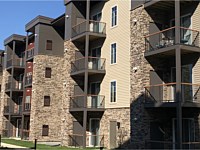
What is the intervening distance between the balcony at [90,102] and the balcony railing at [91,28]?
6.46 meters

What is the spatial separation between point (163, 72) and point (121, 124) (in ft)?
18.8

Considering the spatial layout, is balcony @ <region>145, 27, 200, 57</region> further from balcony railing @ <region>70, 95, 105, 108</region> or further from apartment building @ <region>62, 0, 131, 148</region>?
balcony railing @ <region>70, 95, 105, 108</region>

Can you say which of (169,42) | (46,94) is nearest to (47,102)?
(46,94)

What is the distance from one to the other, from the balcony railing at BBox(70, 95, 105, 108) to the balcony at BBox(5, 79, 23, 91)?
15687 millimetres

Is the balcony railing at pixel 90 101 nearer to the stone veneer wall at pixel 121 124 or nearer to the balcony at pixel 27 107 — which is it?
the stone veneer wall at pixel 121 124

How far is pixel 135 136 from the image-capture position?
23703 mm

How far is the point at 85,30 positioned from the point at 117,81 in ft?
22.7

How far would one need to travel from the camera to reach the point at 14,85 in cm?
4606

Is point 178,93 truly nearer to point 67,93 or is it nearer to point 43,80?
point 67,93

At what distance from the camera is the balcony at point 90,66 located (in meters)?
29.8

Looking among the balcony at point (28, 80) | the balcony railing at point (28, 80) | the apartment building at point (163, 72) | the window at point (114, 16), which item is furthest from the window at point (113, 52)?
the balcony railing at point (28, 80)

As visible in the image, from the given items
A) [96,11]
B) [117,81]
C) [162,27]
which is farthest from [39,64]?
[162,27]

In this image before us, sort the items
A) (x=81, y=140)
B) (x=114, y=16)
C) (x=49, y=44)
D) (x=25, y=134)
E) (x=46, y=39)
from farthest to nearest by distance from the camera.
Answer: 1. (x=25, y=134)
2. (x=49, y=44)
3. (x=46, y=39)
4. (x=81, y=140)
5. (x=114, y=16)

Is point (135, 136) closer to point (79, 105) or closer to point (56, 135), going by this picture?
point (79, 105)
